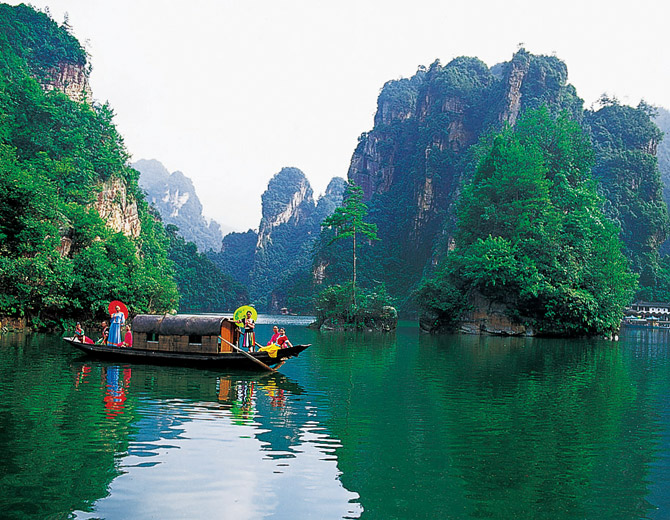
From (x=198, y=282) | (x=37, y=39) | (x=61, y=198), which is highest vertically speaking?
(x=37, y=39)

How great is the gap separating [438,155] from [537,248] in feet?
209

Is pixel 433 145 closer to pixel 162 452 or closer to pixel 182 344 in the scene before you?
pixel 182 344

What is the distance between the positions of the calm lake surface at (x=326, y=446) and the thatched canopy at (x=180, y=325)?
2.19m

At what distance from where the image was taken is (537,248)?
135 ft

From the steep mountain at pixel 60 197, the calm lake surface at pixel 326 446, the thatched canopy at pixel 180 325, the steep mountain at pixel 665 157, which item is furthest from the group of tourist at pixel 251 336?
the steep mountain at pixel 665 157

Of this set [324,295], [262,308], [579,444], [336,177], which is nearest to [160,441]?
[579,444]

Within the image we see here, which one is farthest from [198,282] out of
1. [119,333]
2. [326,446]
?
[326,446]

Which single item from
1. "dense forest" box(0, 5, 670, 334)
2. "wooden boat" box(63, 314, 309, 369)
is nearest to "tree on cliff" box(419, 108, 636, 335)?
"dense forest" box(0, 5, 670, 334)

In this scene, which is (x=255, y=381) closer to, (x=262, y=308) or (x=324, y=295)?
(x=324, y=295)

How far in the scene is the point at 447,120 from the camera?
102625 mm

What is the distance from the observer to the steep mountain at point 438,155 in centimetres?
8906

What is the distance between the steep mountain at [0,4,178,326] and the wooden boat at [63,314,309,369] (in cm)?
1229

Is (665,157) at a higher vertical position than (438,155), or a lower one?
higher

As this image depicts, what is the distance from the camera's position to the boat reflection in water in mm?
6254
